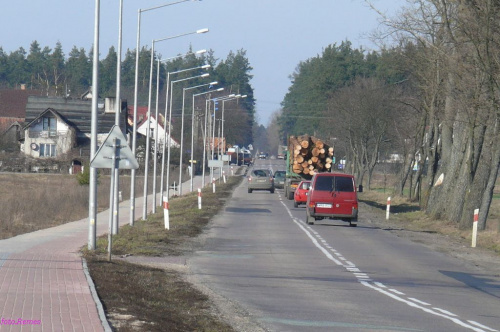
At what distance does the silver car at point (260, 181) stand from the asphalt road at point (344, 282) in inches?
1342

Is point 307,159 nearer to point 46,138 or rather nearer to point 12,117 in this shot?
point 46,138

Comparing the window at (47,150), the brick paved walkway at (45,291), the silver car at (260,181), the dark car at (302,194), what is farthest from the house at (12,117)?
the brick paved walkway at (45,291)

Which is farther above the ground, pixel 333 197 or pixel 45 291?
pixel 333 197

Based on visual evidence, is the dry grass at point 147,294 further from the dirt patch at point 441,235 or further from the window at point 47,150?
the window at point 47,150

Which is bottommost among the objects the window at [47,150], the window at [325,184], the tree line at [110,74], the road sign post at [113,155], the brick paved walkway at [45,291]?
the brick paved walkway at [45,291]

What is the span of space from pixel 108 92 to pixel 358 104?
82.9 meters

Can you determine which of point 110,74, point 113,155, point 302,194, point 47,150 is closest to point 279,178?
point 302,194

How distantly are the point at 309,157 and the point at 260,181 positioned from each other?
8488 mm

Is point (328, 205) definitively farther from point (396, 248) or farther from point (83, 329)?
point (83, 329)

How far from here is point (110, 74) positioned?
15500 cm

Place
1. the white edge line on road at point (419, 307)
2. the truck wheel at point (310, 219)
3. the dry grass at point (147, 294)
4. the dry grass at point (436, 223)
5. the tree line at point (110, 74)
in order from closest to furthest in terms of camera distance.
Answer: the dry grass at point (147, 294) < the white edge line on road at point (419, 307) < the dry grass at point (436, 223) < the truck wheel at point (310, 219) < the tree line at point (110, 74)

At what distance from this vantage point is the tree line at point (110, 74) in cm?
13838

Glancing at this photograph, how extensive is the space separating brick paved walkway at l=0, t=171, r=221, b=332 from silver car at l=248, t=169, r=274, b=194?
41.6 metres

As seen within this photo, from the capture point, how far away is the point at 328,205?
29.9m
